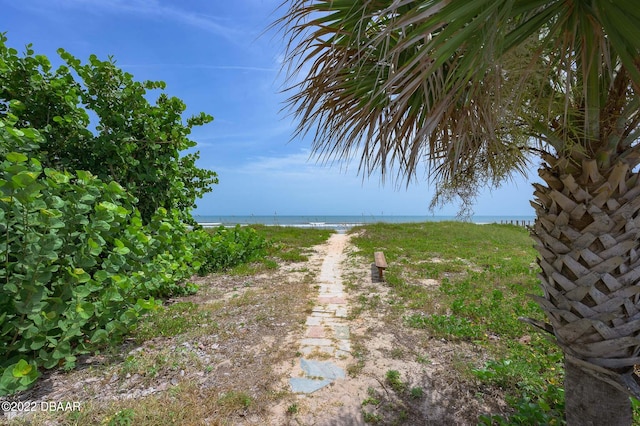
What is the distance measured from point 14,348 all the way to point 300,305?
3747 millimetres

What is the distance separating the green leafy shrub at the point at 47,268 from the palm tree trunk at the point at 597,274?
3.92 meters

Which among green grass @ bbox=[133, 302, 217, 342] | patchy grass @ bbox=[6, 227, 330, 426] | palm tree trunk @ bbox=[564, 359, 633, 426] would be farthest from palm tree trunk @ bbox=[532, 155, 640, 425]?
green grass @ bbox=[133, 302, 217, 342]

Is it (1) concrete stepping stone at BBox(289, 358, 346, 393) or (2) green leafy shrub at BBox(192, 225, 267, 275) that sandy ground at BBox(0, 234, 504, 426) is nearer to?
(1) concrete stepping stone at BBox(289, 358, 346, 393)

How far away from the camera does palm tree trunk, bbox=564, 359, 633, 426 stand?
73.3 inches

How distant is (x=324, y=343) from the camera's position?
13.0ft

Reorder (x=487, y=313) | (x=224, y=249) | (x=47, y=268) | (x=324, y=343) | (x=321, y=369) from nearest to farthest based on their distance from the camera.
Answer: (x=47, y=268) < (x=321, y=369) < (x=324, y=343) < (x=487, y=313) < (x=224, y=249)

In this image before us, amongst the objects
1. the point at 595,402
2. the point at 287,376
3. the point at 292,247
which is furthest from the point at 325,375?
the point at 292,247

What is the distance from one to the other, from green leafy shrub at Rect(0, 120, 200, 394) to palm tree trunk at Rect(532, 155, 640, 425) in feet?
12.9

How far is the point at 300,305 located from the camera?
18.0 feet

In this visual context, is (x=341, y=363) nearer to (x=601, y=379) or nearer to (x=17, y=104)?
(x=601, y=379)

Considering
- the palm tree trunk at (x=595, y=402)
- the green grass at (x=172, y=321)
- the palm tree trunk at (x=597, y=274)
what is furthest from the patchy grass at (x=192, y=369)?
the palm tree trunk at (x=597, y=274)

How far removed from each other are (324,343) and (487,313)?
3086 millimetres

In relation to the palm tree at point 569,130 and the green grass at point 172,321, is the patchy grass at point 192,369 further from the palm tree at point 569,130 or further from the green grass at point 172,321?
the palm tree at point 569,130

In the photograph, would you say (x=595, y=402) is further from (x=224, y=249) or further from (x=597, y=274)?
(x=224, y=249)
